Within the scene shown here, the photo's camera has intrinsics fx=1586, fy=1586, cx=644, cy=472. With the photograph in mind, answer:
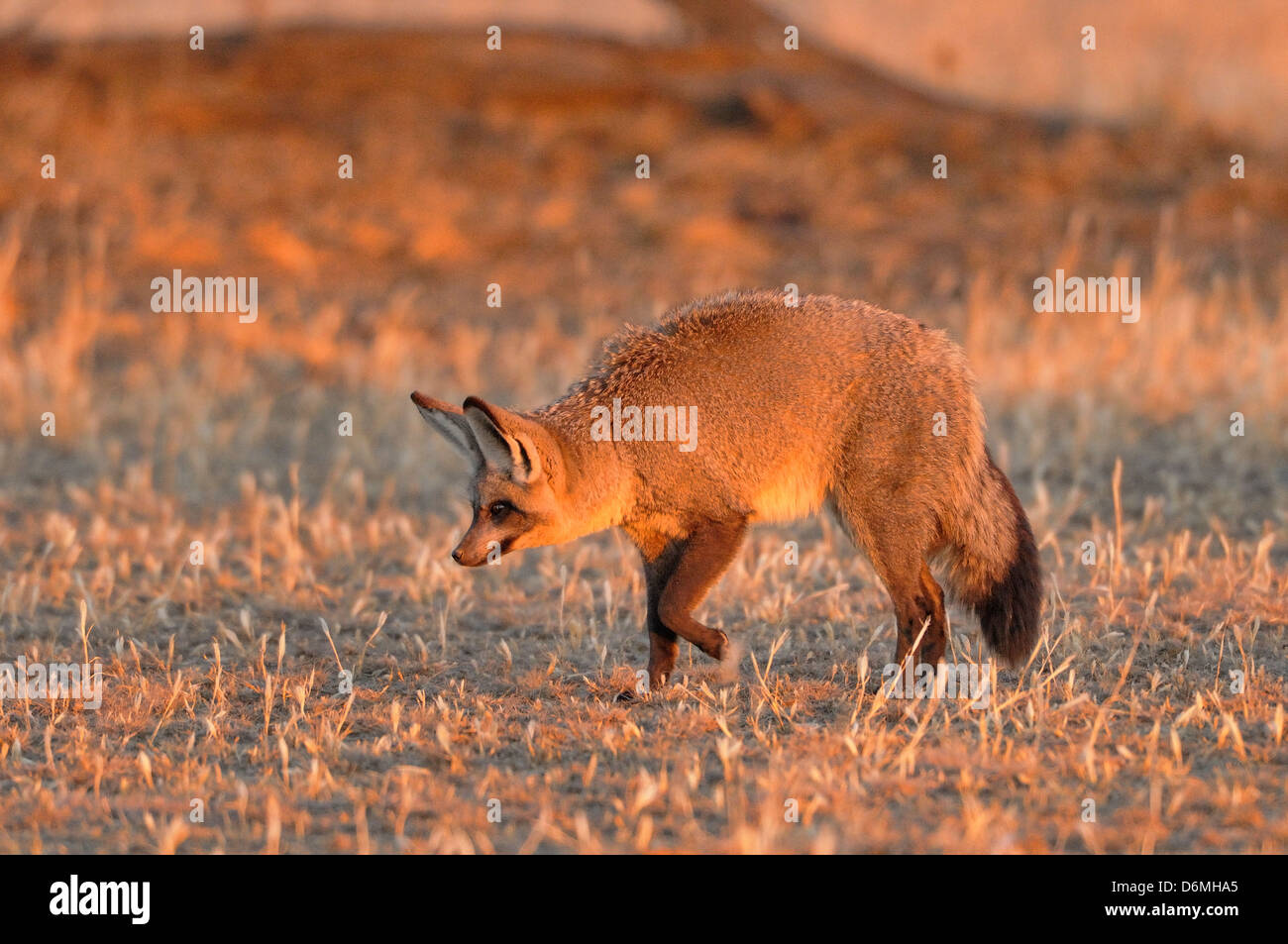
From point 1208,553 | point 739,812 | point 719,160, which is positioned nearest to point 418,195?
point 719,160

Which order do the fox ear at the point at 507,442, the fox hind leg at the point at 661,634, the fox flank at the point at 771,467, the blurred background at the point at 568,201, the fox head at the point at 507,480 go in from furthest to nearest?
1. the blurred background at the point at 568,201
2. the fox hind leg at the point at 661,634
3. the fox flank at the point at 771,467
4. the fox head at the point at 507,480
5. the fox ear at the point at 507,442

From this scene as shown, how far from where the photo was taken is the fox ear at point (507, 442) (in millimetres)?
5633

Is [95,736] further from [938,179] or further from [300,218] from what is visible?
[938,179]

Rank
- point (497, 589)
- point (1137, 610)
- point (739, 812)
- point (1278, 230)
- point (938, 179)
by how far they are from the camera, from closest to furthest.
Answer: point (739, 812) < point (1137, 610) < point (497, 589) < point (1278, 230) < point (938, 179)

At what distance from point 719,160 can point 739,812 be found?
12410mm

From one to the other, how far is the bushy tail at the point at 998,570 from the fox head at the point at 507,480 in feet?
5.12

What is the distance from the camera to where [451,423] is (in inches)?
231

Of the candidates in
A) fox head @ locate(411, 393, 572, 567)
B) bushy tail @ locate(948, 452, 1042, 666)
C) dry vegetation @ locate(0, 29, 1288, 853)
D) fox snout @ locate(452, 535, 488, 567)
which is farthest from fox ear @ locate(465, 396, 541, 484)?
bushy tail @ locate(948, 452, 1042, 666)

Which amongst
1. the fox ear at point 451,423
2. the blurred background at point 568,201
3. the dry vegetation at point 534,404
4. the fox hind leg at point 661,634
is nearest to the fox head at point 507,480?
the fox ear at point 451,423

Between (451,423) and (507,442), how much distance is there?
30 centimetres

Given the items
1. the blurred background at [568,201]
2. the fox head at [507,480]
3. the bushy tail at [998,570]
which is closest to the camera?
the fox head at [507,480]

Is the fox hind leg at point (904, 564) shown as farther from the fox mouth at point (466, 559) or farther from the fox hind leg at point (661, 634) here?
the fox mouth at point (466, 559)

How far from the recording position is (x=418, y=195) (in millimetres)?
15984

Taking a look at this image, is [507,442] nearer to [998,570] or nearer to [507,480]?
[507,480]
